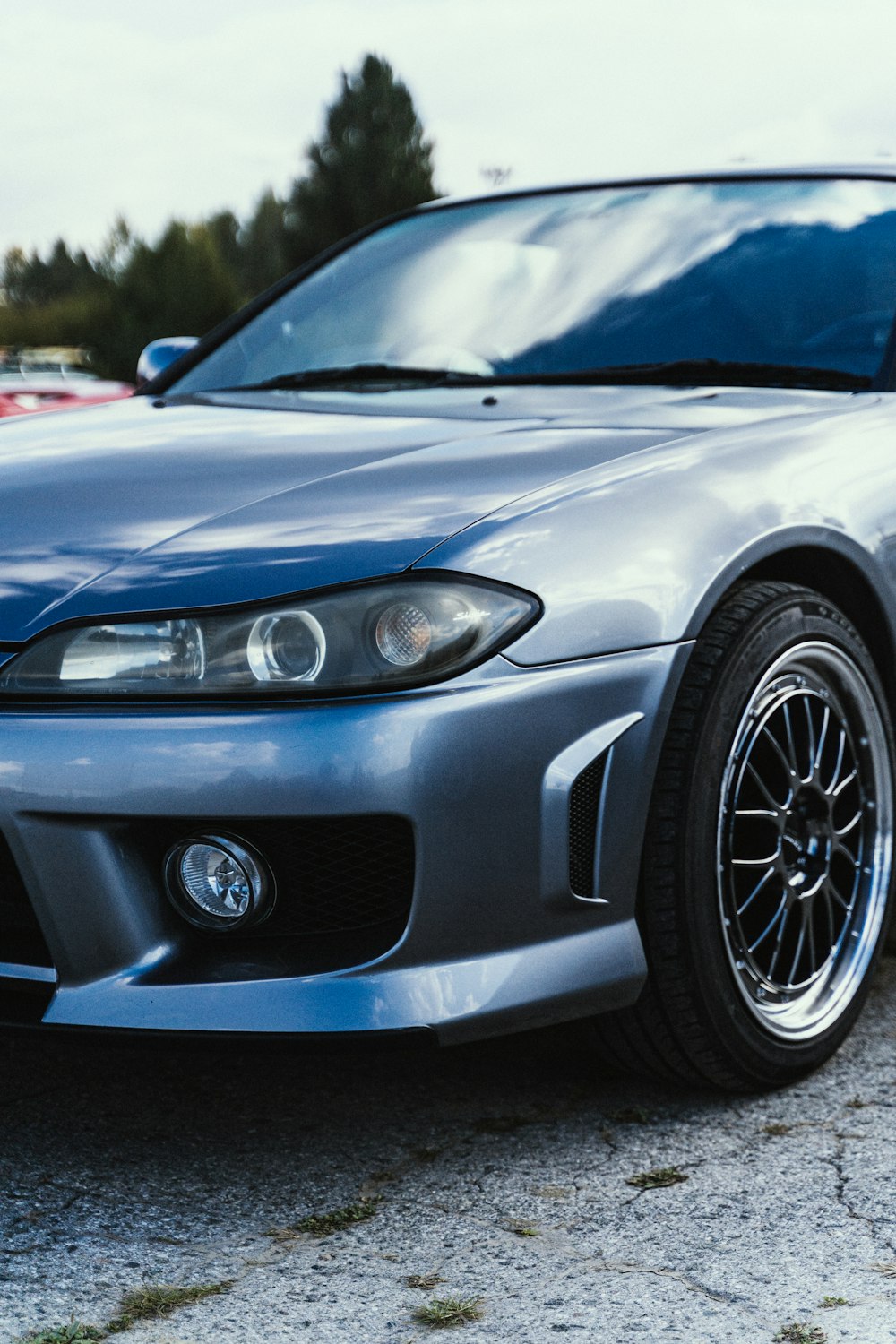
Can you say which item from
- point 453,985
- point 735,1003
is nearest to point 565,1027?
point 735,1003

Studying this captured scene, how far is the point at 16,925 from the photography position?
209cm

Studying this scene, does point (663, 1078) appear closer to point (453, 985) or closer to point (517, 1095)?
point (517, 1095)

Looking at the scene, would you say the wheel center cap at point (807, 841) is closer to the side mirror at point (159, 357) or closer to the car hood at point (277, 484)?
the car hood at point (277, 484)

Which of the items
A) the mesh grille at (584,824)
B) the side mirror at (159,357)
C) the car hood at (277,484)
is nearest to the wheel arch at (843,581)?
the car hood at (277,484)

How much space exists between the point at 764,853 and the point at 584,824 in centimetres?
47

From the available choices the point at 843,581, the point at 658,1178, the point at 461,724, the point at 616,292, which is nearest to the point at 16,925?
the point at 461,724

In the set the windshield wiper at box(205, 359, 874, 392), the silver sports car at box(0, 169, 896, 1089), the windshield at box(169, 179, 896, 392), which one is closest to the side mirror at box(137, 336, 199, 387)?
the windshield at box(169, 179, 896, 392)

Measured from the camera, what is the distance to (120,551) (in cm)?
215

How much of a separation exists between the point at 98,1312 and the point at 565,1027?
3.24 ft

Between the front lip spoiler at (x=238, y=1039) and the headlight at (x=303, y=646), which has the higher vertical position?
the headlight at (x=303, y=646)

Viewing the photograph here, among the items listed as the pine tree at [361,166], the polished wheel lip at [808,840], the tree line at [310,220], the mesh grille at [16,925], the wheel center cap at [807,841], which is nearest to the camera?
the mesh grille at [16,925]

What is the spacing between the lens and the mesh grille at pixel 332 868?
1.99 meters

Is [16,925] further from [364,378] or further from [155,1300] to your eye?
[364,378]

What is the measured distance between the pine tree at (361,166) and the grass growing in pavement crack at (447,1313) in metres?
37.2
